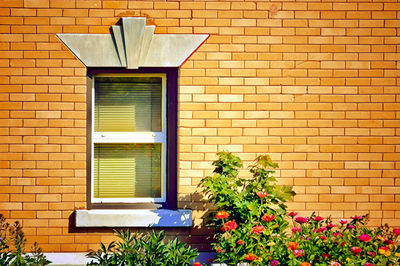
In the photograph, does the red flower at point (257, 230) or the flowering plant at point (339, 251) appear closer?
the flowering plant at point (339, 251)

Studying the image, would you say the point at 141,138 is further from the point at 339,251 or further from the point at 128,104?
the point at 339,251

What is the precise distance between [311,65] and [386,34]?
3.01 feet

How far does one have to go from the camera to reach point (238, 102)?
13.7 ft

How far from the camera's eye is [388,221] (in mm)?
4188

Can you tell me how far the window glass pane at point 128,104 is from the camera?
A: 438cm

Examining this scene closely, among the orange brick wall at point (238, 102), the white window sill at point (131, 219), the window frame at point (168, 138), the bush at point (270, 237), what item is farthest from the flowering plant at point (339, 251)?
the window frame at point (168, 138)

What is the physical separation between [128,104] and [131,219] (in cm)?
132

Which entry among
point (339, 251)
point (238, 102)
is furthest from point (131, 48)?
point (339, 251)

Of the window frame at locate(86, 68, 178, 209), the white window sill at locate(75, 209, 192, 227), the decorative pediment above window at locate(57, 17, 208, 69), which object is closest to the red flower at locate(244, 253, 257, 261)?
the white window sill at locate(75, 209, 192, 227)

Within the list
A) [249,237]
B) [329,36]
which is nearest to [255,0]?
[329,36]

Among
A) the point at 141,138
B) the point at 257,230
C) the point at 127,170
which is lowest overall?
the point at 257,230

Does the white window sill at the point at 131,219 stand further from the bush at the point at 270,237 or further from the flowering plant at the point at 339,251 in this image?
the flowering plant at the point at 339,251

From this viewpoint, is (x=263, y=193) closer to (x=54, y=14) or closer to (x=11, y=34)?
(x=54, y=14)

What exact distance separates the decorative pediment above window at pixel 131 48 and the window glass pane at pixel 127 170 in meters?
0.96
